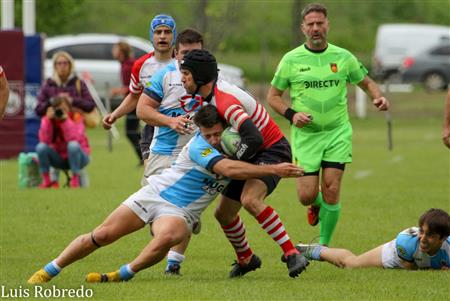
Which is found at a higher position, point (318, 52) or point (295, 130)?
point (318, 52)

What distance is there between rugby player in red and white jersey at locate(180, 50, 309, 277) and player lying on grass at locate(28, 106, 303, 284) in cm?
16

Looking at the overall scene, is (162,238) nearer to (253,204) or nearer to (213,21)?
(253,204)

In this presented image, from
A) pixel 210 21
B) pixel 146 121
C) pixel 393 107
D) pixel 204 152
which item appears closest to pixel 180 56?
pixel 146 121

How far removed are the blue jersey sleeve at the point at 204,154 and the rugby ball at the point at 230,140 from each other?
9 centimetres

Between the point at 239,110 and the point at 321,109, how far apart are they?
2327 mm

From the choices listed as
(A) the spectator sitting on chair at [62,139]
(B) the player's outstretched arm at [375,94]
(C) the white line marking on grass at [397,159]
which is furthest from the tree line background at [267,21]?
(B) the player's outstretched arm at [375,94]

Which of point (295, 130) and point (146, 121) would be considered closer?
point (146, 121)

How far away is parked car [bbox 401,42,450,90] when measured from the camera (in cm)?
4494

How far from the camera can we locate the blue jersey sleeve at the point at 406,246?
1015cm

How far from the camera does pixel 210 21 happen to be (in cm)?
3512

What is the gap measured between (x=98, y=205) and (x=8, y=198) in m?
1.42

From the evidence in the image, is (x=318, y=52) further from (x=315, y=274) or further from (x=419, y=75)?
(x=419, y=75)

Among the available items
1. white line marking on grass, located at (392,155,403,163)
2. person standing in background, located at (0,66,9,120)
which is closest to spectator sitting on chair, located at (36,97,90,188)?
person standing in background, located at (0,66,9,120)

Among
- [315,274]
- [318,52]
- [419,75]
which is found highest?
[318,52]
